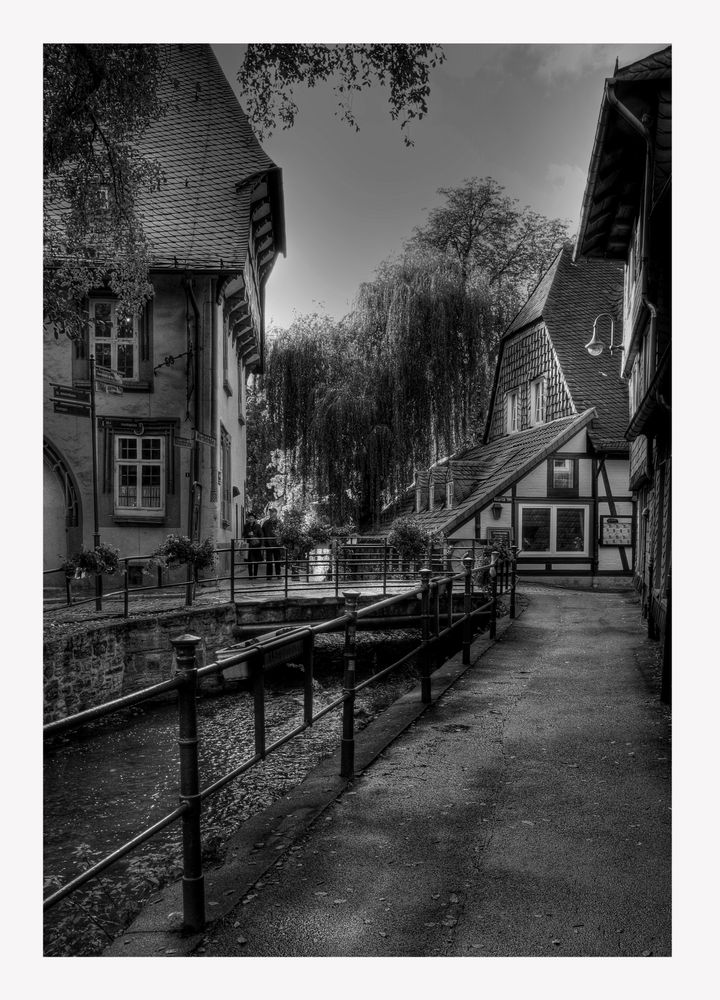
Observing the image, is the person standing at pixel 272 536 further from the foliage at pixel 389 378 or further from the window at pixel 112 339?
the window at pixel 112 339

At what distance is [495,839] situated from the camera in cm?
279

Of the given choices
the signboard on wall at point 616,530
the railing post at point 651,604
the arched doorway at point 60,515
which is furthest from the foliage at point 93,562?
the signboard on wall at point 616,530

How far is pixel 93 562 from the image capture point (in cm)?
474

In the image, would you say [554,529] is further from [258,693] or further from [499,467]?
[258,693]

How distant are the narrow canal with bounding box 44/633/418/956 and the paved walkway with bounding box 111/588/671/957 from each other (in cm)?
77

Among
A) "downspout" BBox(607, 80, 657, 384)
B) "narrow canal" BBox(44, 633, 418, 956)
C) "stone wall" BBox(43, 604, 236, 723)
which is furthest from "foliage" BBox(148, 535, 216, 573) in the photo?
"downspout" BBox(607, 80, 657, 384)

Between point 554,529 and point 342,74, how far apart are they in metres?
14.7

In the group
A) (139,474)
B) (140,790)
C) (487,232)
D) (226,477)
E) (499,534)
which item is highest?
(487,232)

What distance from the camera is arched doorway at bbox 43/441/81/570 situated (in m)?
3.75

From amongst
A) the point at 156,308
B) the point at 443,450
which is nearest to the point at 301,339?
the point at 443,450

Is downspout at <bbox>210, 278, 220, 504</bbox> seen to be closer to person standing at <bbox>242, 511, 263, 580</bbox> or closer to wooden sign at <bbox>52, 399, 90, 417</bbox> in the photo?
wooden sign at <bbox>52, 399, 90, 417</bbox>

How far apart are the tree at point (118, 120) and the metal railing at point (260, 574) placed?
5.60 feet

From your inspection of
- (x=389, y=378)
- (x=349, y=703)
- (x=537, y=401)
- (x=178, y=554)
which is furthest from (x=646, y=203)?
(x=537, y=401)

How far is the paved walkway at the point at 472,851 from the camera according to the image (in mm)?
2145
